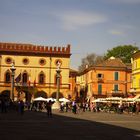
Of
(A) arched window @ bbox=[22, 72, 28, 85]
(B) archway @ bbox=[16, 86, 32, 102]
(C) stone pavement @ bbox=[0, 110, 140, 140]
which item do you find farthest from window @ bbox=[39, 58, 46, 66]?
(C) stone pavement @ bbox=[0, 110, 140, 140]

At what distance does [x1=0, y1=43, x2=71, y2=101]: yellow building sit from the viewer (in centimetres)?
7988

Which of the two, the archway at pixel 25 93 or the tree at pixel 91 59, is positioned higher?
the tree at pixel 91 59

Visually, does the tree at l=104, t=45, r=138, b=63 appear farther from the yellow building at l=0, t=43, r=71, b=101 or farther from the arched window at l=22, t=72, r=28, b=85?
the arched window at l=22, t=72, r=28, b=85

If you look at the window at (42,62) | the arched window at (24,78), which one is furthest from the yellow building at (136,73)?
the arched window at (24,78)

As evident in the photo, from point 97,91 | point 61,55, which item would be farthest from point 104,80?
point 61,55

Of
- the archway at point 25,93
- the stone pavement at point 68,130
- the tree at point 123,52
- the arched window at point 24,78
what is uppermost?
the tree at point 123,52

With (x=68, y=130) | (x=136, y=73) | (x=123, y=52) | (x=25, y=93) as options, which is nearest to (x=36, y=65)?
(x=25, y=93)

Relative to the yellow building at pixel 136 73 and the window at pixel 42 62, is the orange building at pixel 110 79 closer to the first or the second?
the window at pixel 42 62

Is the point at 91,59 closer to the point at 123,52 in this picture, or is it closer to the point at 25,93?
the point at 123,52

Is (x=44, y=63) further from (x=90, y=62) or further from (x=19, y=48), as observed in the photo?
(x=90, y=62)

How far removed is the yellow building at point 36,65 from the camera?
79.9 meters

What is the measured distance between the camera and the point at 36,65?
8069 centimetres

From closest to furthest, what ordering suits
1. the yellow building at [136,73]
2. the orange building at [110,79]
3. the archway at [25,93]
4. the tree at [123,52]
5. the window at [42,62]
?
1. the yellow building at [136,73]
2. the archway at [25,93]
3. the window at [42,62]
4. the orange building at [110,79]
5. the tree at [123,52]

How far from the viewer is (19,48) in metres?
80.3
